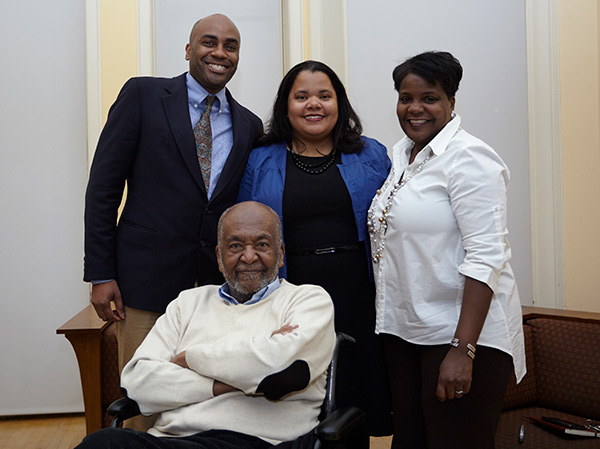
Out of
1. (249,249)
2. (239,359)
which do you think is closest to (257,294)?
(249,249)

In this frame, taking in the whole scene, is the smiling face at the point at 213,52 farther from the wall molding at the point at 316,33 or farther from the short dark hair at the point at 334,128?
the wall molding at the point at 316,33

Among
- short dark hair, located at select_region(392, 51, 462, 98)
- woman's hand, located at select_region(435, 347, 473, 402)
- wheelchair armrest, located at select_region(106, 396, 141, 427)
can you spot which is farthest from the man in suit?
woman's hand, located at select_region(435, 347, 473, 402)

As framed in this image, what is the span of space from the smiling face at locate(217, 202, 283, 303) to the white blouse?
1.26ft

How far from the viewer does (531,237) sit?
12.8ft

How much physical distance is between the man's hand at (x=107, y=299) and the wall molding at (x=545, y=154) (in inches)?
105

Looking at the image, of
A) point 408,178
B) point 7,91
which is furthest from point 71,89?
point 408,178

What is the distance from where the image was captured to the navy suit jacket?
2.27m

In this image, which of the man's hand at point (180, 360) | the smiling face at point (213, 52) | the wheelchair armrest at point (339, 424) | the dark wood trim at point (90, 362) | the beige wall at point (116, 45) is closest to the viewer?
the wheelchair armrest at point (339, 424)

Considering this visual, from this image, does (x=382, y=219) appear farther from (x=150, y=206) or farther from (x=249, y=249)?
(x=150, y=206)

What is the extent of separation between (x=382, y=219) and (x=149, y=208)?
0.85 metres

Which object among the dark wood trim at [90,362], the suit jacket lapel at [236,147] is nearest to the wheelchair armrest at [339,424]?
the suit jacket lapel at [236,147]

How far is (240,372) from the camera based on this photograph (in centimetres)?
180

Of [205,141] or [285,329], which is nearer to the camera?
[285,329]

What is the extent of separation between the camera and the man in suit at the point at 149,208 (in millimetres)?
2273
